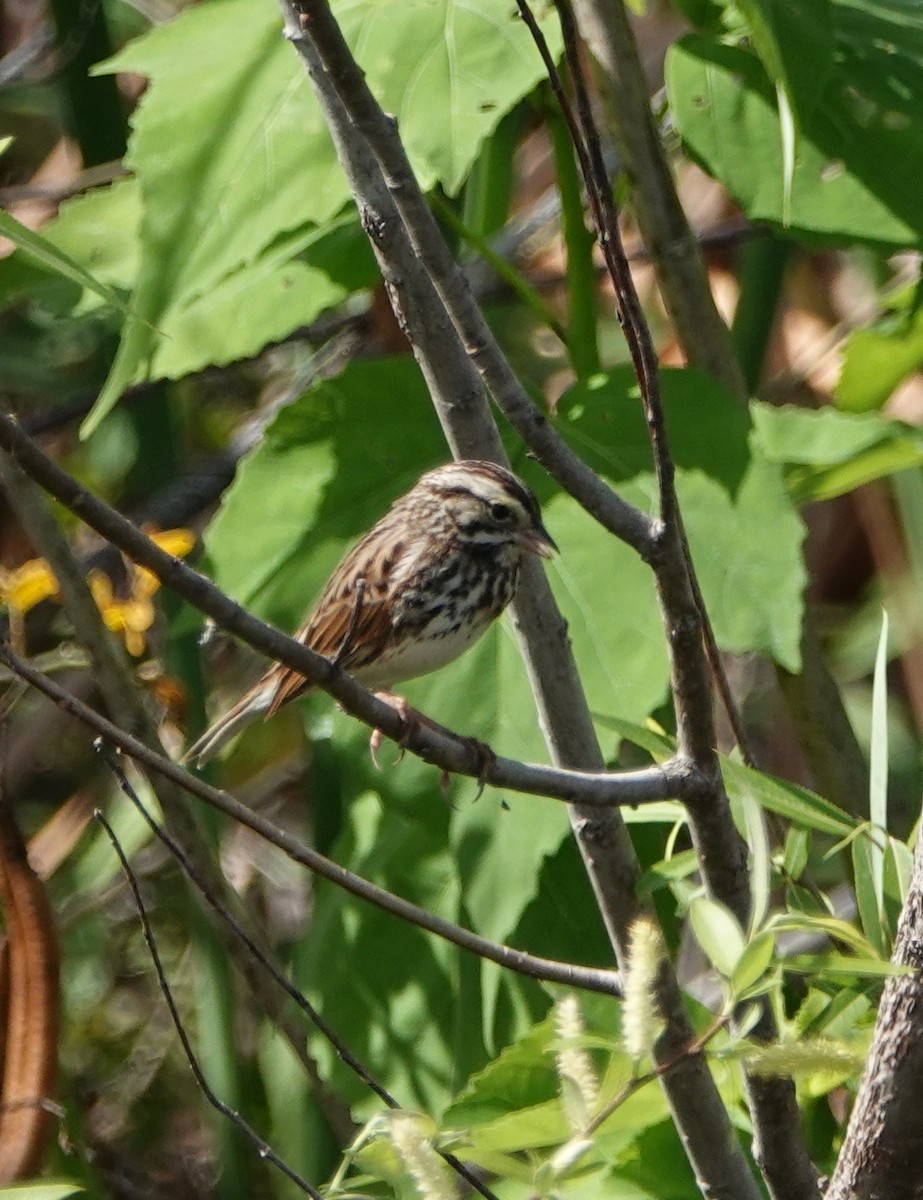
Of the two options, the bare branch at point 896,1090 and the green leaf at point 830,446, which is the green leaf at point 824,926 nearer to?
the bare branch at point 896,1090

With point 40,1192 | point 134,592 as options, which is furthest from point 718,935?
point 134,592

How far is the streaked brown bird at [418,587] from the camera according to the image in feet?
8.77

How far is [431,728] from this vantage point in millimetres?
2250

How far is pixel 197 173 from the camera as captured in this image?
93.3 inches

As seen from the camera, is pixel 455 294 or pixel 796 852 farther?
pixel 796 852

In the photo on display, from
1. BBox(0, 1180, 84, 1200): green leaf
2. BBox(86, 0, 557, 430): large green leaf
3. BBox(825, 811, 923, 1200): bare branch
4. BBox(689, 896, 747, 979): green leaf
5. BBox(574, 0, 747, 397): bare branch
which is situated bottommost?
BBox(825, 811, 923, 1200): bare branch

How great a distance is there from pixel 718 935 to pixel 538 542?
1.09 metres

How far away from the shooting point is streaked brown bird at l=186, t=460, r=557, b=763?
2672 mm

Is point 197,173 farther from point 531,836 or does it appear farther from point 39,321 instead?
point 39,321

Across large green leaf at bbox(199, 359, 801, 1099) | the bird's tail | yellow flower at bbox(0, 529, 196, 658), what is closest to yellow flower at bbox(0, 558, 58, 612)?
yellow flower at bbox(0, 529, 196, 658)

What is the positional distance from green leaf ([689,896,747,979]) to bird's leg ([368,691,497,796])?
1.07 ft

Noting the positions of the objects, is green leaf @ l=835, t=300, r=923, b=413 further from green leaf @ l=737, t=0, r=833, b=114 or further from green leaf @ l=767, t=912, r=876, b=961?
green leaf @ l=767, t=912, r=876, b=961

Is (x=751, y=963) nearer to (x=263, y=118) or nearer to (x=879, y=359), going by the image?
(x=263, y=118)

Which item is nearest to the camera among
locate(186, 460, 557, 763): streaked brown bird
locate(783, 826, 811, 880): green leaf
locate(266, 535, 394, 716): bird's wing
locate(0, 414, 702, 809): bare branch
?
locate(0, 414, 702, 809): bare branch
